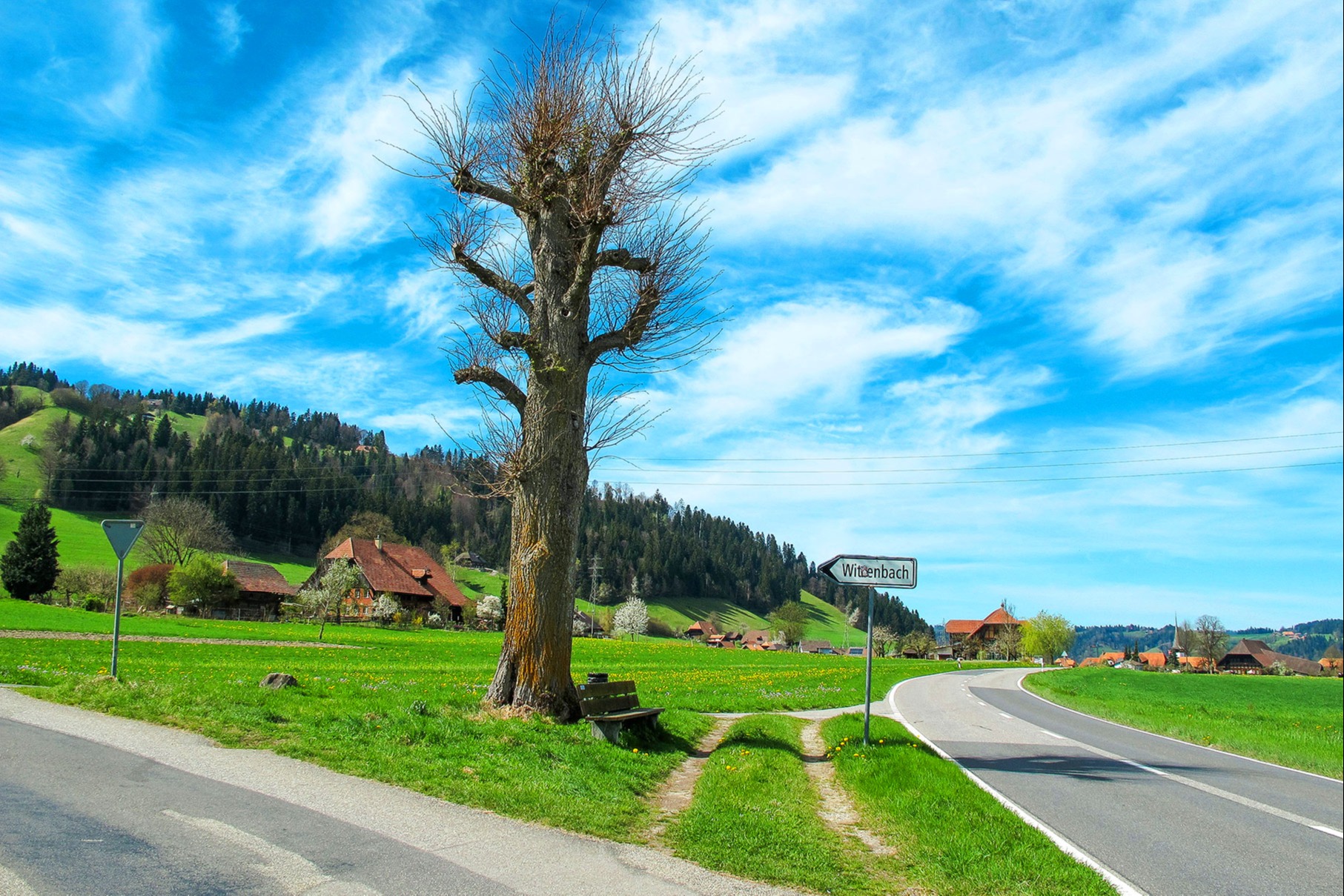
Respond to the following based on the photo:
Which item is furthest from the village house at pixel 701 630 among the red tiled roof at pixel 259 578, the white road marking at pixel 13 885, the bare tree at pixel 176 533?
the white road marking at pixel 13 885

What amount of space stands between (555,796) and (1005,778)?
21.9 feet

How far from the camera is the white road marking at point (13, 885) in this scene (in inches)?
170

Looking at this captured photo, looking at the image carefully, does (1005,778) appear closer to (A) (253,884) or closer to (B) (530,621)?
(B) (530,621)

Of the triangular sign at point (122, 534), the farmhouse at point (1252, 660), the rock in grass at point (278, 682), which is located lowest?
the farmhouse at point (1252, 660)

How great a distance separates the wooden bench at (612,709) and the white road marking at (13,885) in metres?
6.41

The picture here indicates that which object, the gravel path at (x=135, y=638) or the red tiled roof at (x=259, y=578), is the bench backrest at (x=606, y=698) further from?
the red tiled roof at (x=259, y=578)

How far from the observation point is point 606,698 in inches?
450

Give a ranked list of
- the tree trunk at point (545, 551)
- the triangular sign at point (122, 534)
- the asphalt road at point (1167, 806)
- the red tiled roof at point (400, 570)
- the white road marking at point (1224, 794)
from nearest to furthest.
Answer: the asphalt road at point (1167, 806) < the white road marking at point (1224, 794) < the tree trunk at point (545, 551) < the triangular sign at point (122, 534) < the red tiled roof at point (400, 570)

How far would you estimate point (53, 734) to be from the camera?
8.22 meters

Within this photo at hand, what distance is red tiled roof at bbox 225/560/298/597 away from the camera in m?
87.2

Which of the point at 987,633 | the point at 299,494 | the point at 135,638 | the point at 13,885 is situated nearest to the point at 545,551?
the point at 13,885

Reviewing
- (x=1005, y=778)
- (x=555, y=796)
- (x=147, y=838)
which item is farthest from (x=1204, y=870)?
(x=147, y=838)

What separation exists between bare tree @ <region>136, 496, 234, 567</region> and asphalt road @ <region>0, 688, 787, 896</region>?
3118 inches

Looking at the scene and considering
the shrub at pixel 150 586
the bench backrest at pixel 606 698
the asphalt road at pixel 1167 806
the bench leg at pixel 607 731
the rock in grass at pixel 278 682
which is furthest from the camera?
the shrub at pixel 150 586
